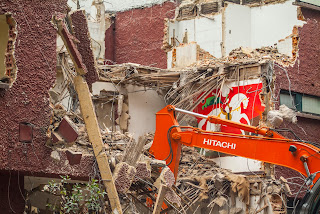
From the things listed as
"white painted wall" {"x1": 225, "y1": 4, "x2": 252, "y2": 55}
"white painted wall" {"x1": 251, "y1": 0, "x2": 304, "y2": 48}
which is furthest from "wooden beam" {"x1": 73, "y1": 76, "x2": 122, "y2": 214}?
"white painted wall" {"x1": 225, "y1": 4, "x2": 252, "y2": 55}

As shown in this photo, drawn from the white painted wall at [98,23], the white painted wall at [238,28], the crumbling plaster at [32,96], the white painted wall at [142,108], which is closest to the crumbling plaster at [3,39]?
the crumbling plaster at [32,96]

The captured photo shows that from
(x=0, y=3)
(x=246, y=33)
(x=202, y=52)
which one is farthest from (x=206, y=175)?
(x=0, y=3)

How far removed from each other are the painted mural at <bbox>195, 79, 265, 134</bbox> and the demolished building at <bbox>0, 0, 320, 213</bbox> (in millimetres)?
30

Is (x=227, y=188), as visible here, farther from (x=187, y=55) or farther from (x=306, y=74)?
(x=187, y=55)

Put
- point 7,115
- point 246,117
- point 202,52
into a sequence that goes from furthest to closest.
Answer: point 202,52, point 246,117, point 7,115

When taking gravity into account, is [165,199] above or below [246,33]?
below

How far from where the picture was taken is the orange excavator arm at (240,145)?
13.0 m

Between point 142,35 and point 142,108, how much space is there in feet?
21.8

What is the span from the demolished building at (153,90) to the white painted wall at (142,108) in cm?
3

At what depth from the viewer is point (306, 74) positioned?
21.1 m

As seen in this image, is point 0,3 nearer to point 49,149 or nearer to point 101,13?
point 49,149

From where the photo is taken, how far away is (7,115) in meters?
11.0

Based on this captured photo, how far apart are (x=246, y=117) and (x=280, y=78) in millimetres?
1499

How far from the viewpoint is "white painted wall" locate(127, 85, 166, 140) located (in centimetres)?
2139
